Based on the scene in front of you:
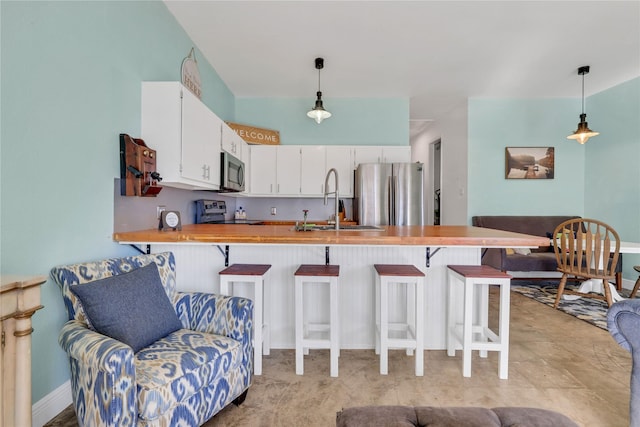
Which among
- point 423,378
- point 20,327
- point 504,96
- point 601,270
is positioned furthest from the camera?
point 504,96

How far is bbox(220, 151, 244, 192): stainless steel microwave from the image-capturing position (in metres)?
2.91

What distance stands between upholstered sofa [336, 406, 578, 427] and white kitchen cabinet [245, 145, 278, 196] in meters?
3.53

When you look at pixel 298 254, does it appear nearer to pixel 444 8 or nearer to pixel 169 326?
pixel 169 326

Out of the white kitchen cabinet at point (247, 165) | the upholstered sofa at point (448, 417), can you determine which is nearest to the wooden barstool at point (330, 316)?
the upholstered sofa at point (448, 417)

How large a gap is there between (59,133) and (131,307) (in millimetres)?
982

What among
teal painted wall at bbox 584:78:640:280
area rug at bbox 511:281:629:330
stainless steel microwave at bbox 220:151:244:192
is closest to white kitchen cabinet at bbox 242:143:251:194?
stainless steel microwave at bbox 220:151:244:192

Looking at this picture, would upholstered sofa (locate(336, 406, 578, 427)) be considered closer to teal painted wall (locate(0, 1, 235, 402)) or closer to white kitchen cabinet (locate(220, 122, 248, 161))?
teal painted wall (locate(0, 1, 235, 402))

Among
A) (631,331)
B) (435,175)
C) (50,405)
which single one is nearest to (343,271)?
(631,331)

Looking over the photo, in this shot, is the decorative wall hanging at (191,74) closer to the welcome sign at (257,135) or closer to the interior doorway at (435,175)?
the welcome sign at (257,135)

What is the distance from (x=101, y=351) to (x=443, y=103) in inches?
205

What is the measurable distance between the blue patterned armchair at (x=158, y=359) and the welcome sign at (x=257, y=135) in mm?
2766

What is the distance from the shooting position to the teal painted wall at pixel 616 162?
3.93 metres

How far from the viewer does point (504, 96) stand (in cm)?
455

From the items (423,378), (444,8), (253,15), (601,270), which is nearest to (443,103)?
(444,8)
